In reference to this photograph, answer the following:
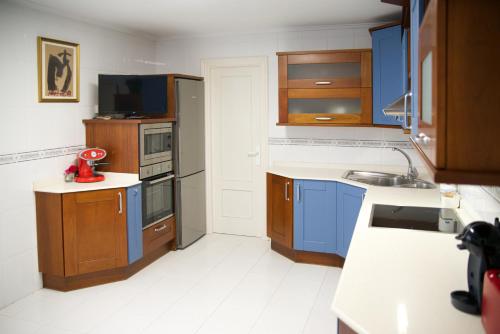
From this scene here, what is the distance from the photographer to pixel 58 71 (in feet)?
13.1

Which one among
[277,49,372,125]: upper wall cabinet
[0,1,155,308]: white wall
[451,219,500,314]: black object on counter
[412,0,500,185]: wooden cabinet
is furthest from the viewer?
[277,49,372,125]: upper wall cabinet

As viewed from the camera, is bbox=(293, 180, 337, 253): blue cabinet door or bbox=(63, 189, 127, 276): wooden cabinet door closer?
bbox=(63, 189, 127, 276): wooden cabinet door

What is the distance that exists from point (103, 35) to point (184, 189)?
1.73 metres

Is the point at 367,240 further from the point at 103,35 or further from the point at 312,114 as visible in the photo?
the point at 103,35

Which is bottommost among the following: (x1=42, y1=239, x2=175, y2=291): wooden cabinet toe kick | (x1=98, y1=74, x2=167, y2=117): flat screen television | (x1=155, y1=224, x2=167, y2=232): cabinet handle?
(x1=42, y1=239, x2=175, y2=291): wooden cabinet toe kick

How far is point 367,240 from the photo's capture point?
2.32 meters

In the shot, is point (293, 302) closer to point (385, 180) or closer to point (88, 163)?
point (385, 180)

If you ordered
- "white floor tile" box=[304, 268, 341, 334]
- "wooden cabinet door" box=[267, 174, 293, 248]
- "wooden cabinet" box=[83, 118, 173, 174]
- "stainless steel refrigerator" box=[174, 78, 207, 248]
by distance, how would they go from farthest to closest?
"stainless steel refrigerator" box=[174, 78, 207, 248] → "wooden cabinet door" box=[267, 174, 293, 248] → "wooden cabinet" box=[83, 118, 173, 174] → "white floor tile" box=[304, 268, 341, 334]

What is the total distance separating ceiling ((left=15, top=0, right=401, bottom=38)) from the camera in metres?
3.83

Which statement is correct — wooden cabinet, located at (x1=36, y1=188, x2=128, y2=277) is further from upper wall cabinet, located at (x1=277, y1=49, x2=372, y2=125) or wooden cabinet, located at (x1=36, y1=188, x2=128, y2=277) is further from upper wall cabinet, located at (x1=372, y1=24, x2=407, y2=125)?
upper wall cabinet, located at (x1=372, y1=24, x2=407, y2=125)

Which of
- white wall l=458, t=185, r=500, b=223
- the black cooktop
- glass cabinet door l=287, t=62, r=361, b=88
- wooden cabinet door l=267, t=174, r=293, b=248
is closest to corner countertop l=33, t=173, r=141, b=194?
wooden cabinet door l=267, t=174, r=293, b=248

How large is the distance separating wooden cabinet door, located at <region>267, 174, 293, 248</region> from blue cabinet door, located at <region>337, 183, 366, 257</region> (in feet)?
1.56

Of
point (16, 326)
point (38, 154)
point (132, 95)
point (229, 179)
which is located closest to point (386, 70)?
point (229, 179)

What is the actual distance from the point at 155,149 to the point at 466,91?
11.9 ft
